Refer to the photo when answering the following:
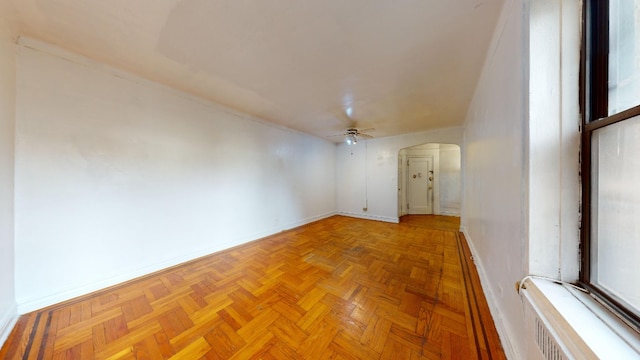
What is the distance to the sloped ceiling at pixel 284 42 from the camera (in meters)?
1.33

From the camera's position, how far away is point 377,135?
4957 mm

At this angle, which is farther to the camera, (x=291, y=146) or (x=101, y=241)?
(x=291, y=146)

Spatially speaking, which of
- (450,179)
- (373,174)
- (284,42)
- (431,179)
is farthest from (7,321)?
(450,179)

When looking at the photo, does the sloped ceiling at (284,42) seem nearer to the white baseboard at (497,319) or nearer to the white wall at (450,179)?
the white baseboard at (497,319)

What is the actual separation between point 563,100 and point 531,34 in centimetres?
36

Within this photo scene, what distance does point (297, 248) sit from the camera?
3.24m

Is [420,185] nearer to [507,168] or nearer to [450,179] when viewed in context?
[450,179]

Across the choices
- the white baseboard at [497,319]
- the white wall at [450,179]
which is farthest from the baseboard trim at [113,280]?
the white wall at [450,179]

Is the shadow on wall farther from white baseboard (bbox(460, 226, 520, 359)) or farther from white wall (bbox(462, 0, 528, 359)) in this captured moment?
white wall (bbox(462, 0, 528, 359))

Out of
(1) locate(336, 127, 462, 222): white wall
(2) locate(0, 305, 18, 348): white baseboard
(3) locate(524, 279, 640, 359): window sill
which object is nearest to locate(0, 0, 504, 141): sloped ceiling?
(3) locate(524, 279, 640, 359): window sill

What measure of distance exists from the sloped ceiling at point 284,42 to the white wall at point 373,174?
2.19 metres

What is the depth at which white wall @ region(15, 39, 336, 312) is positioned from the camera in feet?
5.66

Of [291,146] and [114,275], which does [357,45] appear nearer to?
[291,146]

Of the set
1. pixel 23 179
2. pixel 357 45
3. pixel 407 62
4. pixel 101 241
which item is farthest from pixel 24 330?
pixel 407 62
